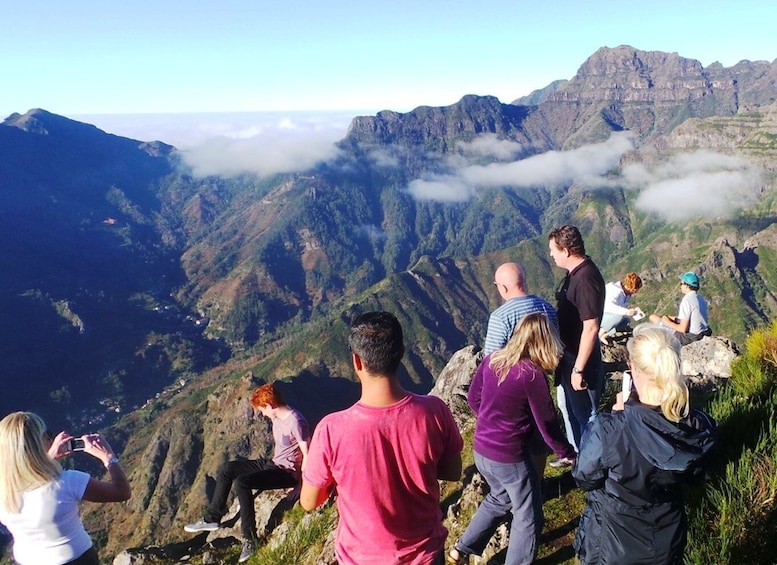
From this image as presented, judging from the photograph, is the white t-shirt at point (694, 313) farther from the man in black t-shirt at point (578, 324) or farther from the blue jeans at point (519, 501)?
the blue jeans at point (519, 501)

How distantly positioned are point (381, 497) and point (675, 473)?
277 centimetres

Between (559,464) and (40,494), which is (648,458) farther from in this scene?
(40,494)

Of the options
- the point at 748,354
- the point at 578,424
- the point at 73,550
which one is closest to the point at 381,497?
the point at 73,550

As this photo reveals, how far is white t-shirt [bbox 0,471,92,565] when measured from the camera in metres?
5.55

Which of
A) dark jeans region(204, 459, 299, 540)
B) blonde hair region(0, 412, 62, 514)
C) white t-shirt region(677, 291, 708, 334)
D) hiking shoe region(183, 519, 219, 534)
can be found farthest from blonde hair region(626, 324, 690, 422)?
white t-shirt region(677, 291, 708, 334)

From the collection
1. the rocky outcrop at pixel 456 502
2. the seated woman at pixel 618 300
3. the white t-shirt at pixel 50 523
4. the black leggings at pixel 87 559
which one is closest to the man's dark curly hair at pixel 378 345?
the white t-shirt at pixel 50 523

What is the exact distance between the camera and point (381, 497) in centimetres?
457

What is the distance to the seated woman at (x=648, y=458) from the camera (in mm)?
4375

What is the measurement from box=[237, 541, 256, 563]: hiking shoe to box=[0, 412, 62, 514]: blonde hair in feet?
16.0

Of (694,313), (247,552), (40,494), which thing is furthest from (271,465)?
(694,313)

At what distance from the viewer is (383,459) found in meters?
4.44

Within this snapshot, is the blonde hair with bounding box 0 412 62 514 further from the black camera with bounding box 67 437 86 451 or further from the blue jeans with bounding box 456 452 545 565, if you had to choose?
the blue jeans with bounding box 456 452 545 565

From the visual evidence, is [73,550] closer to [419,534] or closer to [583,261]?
[419,534]

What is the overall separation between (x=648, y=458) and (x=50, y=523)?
6679 mm
